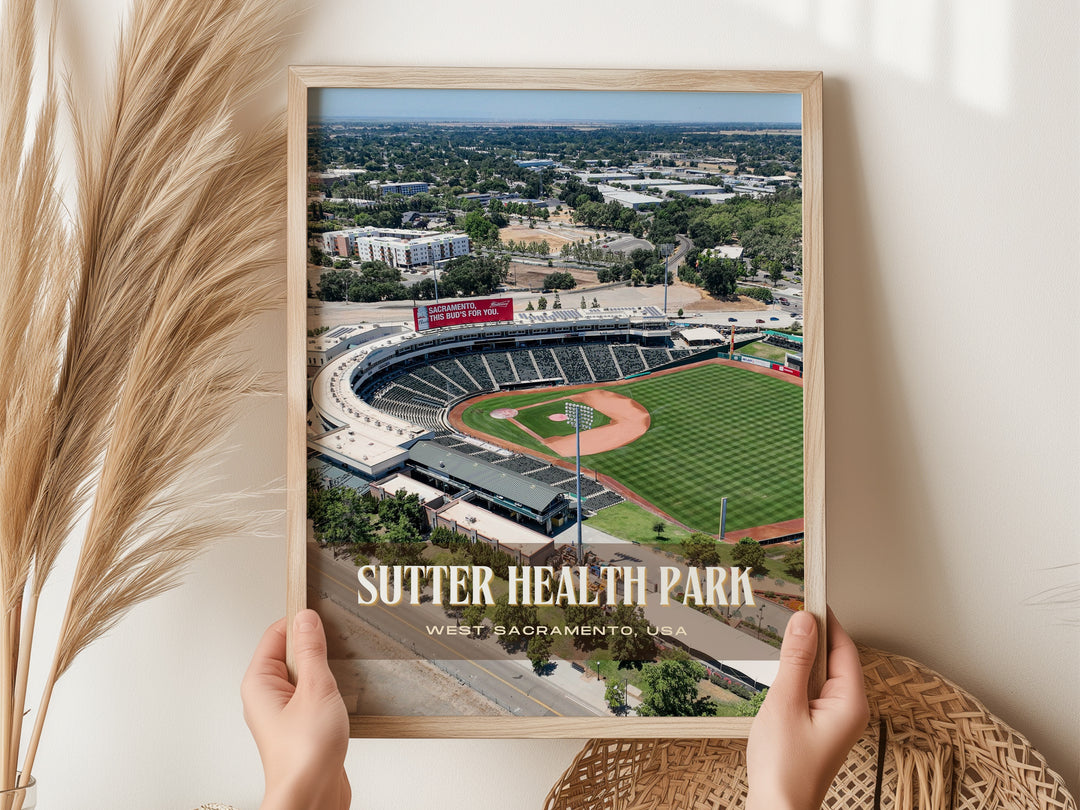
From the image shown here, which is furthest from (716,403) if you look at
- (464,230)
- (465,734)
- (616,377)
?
(465,734)

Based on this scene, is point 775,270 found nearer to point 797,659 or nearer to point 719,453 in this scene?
point 719,453

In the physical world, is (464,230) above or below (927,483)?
above

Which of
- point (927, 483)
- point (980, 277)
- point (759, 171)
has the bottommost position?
point (927, 483)

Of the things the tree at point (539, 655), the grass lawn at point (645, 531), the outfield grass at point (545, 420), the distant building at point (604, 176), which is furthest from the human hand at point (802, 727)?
the distant building at point (604, 176)

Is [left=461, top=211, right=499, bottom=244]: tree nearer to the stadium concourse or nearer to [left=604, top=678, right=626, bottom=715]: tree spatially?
the stadium concourse

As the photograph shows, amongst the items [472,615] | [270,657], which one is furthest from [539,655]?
[270,657]

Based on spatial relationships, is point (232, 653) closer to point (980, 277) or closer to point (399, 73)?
point (399, 73)

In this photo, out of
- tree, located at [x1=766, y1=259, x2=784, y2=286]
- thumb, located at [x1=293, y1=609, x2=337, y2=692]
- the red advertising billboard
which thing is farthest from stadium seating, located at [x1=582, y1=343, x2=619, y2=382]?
thumb, located at [x1=293, y1=609, x2=337, y2=692]
